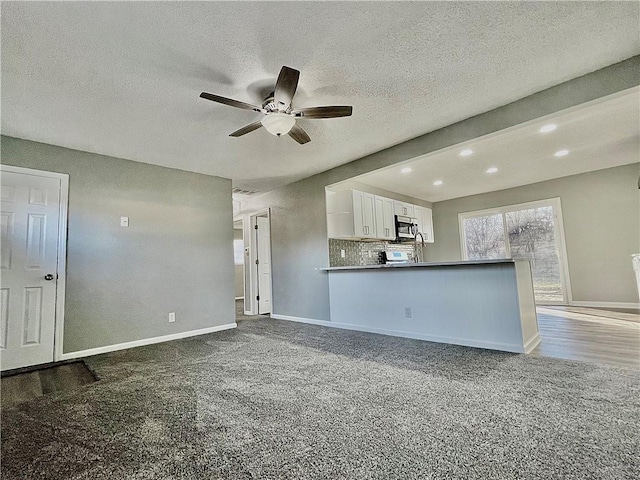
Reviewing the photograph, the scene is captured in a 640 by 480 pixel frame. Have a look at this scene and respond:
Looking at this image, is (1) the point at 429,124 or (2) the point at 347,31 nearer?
(2) the point at 347,31

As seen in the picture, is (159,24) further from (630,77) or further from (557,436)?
(630,77)

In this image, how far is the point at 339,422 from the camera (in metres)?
1.70

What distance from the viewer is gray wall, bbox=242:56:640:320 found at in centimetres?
256

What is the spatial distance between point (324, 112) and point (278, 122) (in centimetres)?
43

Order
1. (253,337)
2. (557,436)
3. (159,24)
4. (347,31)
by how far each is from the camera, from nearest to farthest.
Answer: (557,436)
(159,24)
(347,31)
(253,337)

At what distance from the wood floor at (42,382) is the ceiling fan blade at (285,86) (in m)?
2.87

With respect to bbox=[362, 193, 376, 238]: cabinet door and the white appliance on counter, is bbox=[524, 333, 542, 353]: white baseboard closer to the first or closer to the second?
bbox=[362, 193, 376, 238]: cabinet door

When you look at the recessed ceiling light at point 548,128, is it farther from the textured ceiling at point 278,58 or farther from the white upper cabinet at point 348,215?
the white upper cabinet at point 348,215

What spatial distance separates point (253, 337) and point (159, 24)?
3.43 meters

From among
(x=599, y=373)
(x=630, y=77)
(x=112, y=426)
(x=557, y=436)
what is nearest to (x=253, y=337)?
(x=112, y=426)

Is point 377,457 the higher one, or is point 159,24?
point 159,24

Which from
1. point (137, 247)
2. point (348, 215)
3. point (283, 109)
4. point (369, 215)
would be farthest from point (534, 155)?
point (137, 247)

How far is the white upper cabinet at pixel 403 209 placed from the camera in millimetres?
5996

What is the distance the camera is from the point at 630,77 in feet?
7.73
